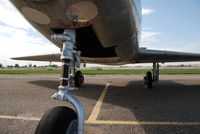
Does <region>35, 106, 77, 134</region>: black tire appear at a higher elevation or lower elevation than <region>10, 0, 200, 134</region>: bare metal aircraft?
lower

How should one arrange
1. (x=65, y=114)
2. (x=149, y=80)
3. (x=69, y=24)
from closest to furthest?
(x=65, y=114) < (x=69, y=24) < (x=149, y=80)

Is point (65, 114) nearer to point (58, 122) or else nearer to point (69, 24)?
point (58, 122)

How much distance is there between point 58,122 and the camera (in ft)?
4.73

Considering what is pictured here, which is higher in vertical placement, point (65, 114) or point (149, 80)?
point (65, 114)

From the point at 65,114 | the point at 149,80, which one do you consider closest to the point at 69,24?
the point at 65,114

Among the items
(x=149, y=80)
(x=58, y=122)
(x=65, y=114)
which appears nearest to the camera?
(x=58, y=122)

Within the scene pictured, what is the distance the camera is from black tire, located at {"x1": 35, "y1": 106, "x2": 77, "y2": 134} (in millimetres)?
1400

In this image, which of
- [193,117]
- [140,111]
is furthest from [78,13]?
[193,117]

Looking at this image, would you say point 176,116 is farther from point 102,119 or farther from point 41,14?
A: point 41,14

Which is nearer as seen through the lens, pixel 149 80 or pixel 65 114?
pixel 65 114

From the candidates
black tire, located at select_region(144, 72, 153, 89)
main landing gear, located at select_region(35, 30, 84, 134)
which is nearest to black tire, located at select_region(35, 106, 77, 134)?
main landing gear, located at select_region(35, 30, 84, 134)

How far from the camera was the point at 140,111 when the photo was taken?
3.05 meters

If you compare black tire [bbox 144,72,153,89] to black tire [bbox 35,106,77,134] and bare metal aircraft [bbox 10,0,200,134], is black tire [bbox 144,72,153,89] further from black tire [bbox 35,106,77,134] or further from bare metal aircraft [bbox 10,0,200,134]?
black tire [bbox 35,106,77,134]

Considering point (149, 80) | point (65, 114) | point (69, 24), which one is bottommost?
point (149, 80)
